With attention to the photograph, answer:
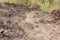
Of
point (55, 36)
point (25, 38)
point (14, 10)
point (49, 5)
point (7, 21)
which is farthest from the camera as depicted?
point (49, 5)

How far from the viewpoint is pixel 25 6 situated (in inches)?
404

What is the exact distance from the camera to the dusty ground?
20.0 feet

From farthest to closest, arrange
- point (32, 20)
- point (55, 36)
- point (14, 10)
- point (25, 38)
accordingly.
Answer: point (14, 10) < point (32, 20) < point (55, 36) < point (25, 38)

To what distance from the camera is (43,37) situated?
20.7 feet

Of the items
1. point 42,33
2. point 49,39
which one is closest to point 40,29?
point 42,33

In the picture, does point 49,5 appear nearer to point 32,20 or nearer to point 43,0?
point 43,0

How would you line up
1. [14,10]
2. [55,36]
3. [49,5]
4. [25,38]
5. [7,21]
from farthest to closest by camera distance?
1. [49,5]
2. [14,10]
3. [7,21]
4. [55,36]
5. [25,38]

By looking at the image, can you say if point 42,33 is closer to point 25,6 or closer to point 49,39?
point 49,39

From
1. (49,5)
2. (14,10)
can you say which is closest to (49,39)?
(14,10)

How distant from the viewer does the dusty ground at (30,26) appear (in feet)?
20.0

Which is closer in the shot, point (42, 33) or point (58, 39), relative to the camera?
point (58, 39)

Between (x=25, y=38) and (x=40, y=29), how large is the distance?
3.63 ft

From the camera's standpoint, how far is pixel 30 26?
7.18 m

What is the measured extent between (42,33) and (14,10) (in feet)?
8.77
